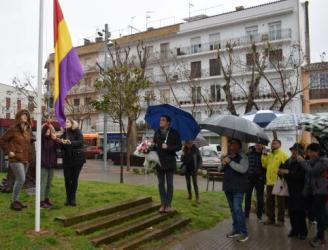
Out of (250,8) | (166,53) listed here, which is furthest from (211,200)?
(166,53)

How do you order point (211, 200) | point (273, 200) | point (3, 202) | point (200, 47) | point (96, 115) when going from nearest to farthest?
point (3, 202), point (273, 200), point (211, 200), point (200, 47), point (96, 115)

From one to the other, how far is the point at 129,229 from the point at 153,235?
45cm

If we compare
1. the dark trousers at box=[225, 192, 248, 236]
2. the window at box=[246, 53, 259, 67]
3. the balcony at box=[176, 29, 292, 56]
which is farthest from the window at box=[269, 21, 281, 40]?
the dark trousers at box=[225, 192, 248, 236]

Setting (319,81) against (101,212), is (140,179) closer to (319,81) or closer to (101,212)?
(101,212)

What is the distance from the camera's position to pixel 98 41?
198ft

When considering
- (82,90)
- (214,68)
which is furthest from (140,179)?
(82,90)

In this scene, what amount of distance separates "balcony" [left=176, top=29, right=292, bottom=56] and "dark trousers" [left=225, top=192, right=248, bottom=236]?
3289 centimetres

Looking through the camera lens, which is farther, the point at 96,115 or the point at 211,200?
the point at 96,115

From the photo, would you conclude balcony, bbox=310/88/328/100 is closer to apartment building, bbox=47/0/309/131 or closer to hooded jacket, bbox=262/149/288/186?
apartment building, bbox=47/0/309/131

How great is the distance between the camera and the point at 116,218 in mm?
7688

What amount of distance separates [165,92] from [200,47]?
6757 mm

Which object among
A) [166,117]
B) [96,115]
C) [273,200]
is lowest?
[273,200]

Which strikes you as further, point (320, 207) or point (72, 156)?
point (72, 156)

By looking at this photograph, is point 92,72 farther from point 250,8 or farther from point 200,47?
point 250,8
